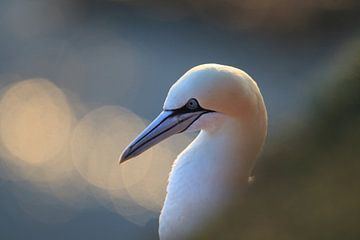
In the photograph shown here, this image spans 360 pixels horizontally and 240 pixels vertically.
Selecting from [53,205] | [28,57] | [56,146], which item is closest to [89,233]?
[53,205]

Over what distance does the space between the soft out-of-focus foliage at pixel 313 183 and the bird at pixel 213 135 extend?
25.6 inches

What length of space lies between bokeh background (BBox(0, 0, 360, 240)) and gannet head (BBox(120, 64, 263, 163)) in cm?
275

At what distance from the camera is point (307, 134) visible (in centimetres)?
425

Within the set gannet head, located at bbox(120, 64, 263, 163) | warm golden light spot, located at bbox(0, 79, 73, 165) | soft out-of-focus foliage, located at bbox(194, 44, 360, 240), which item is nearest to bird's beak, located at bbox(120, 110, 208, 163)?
gannet head, located at bbox(120, 64, 263, 163)

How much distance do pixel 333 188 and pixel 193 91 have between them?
1516 mm

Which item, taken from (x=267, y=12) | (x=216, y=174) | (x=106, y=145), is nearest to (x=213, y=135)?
(x=216, y=174)

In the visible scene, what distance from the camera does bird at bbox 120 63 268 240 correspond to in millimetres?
5094

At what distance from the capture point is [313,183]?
12.4 feet

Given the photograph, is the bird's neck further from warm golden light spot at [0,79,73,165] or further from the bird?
warm golden light spot at [0,79,73,165]

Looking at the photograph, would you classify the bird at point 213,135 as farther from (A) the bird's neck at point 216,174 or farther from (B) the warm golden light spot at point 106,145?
(B) the warm golden light spot at point 106,145

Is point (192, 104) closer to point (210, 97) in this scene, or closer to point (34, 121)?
point (210, 97)

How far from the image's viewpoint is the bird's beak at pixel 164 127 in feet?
16.9

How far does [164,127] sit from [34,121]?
6.67 metres

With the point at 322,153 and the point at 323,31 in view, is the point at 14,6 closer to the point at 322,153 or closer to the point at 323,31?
the point at 323,31
